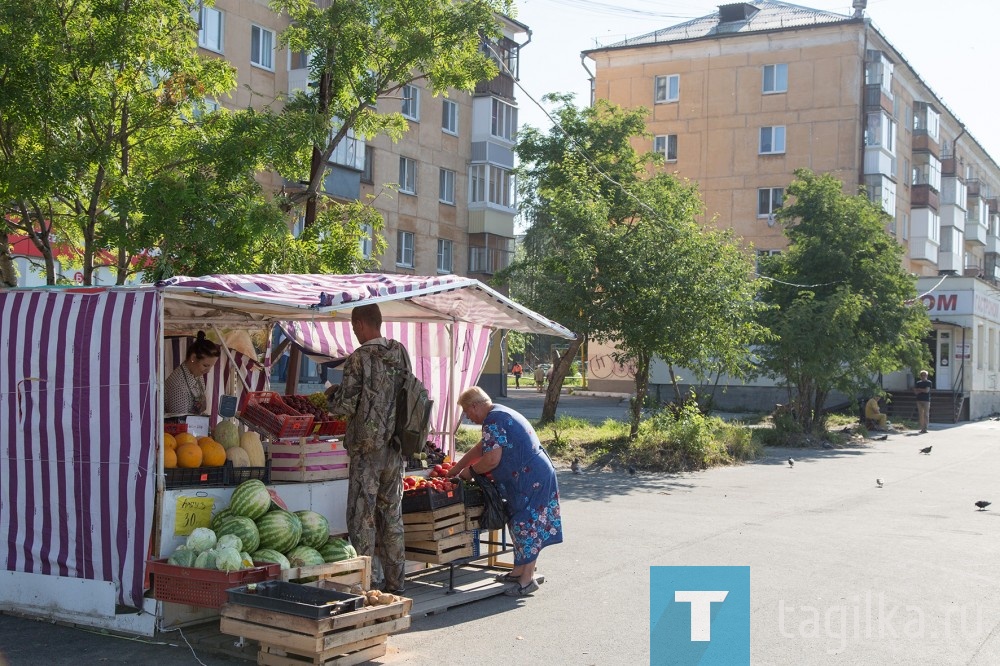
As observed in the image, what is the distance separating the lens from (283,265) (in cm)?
1180

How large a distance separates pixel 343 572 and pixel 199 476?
4.07 ft

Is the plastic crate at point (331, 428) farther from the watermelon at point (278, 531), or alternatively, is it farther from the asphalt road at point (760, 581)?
the asphalt road at point (760, 581)

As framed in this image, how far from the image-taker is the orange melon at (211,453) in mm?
7477

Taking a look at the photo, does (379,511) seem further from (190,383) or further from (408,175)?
(408,175)

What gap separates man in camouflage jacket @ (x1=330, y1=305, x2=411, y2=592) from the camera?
757 centimetres

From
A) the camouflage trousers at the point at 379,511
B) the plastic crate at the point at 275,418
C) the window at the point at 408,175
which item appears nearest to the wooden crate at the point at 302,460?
the plastic crate at the point at 275,418

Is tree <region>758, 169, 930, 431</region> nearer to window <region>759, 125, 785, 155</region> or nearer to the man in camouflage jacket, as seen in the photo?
window <region>759, 125, 785, 155</region>

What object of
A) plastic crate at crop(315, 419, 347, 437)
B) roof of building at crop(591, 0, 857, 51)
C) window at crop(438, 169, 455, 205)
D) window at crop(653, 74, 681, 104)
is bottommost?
plastic crate at crop(315, 419, 347, 437)

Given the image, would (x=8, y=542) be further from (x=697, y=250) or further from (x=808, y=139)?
(x=808, y=139)

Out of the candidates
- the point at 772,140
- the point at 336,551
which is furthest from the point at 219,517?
the point at 772,140

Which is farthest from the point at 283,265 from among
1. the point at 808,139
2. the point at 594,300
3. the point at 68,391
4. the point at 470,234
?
the point at 808,139

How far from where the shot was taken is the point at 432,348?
12.0 metres

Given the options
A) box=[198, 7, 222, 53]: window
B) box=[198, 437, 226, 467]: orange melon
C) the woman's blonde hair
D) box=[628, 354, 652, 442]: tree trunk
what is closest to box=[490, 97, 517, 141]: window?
box=[198, 7, 222, 53]: window

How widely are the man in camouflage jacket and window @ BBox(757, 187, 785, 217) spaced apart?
39.6 meters
